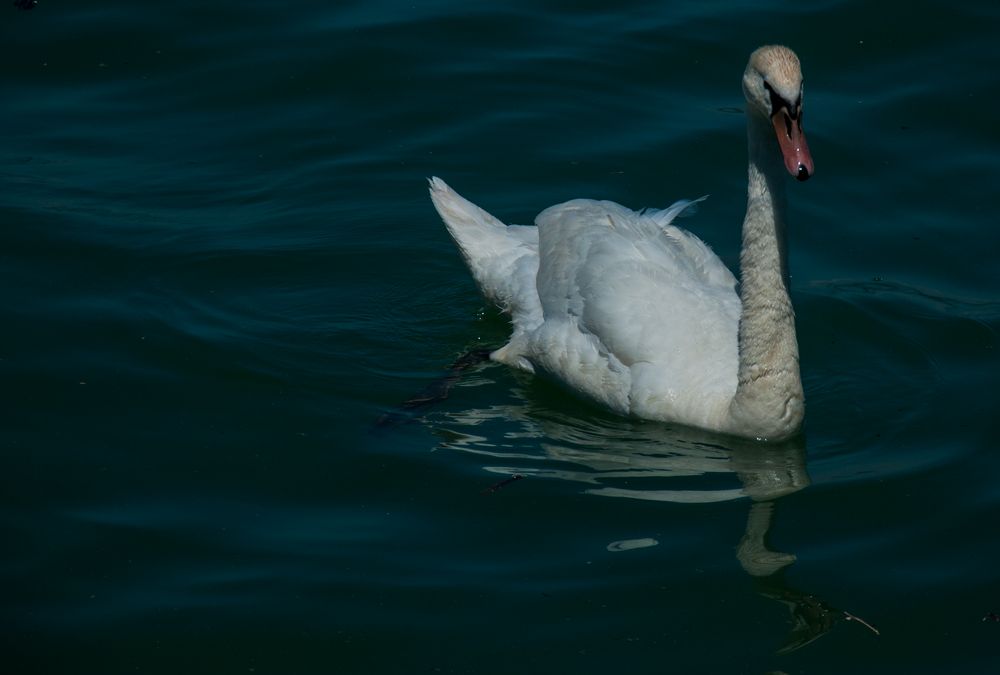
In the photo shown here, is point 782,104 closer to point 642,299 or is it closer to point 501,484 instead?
point 642,299

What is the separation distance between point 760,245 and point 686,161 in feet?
12.5

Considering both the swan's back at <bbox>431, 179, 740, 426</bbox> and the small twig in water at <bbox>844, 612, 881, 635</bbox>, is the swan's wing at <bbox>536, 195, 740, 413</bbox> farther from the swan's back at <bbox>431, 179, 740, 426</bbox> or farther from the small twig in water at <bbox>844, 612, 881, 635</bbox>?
the small twig in water at <bbox>844, 612, 881, 635</bbox>

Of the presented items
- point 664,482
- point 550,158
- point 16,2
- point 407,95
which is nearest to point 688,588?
A: point 664,482

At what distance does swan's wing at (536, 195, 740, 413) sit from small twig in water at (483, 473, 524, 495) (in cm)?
90

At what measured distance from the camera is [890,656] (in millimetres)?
6938

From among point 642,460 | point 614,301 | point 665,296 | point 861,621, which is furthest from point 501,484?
point 861,621

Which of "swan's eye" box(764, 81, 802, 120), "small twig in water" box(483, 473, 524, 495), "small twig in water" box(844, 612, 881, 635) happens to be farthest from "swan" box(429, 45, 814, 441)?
"small twig in water" box(844, 612, 881, 635)

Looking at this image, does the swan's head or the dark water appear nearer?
the dark water

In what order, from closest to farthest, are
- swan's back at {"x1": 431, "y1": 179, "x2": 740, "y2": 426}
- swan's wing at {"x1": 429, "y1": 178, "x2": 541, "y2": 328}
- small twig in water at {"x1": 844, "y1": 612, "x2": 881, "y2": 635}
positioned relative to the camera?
1. small twig in water at {"x1": 844, "y1": 612, "x2": 881, "y2": 635}
2. swan's back at {"x1": 431, "y1": 179, "x2": 740, "y2": 426}
3. swan's wing at {"x1": 429, "y1": 178, "x2": 541, "y2": 328}

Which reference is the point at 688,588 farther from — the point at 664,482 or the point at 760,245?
the point at 760,245

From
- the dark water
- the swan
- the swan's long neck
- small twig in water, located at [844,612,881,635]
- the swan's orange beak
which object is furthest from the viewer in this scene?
the swan's long neck

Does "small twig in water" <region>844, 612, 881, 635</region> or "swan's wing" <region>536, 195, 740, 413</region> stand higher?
"swan's wing" <region>536, 195, 740, 413</region>

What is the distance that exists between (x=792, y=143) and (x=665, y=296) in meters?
1.66

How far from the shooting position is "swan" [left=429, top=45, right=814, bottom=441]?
7.94 metres
